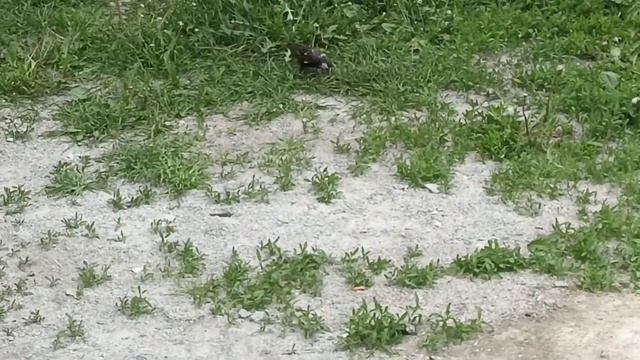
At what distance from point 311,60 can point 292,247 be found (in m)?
1.76

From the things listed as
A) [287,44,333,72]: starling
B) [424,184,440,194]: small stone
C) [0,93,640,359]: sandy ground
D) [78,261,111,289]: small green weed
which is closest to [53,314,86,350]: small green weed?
[0,93,640,359]: sandy ground

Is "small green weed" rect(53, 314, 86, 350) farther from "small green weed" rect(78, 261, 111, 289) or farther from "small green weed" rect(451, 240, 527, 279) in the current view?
"small green weed" rect(451, 240, 527, 279)

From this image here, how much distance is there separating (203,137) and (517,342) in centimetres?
214

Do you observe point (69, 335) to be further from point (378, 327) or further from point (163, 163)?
point (163, 163)

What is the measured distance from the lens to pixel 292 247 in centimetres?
472

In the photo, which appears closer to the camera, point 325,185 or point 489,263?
point 489,263

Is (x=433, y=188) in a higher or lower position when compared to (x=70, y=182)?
higher

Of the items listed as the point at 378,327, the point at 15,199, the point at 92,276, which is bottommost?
the point at 15,199

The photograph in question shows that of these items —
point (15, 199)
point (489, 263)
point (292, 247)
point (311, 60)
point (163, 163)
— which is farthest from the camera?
point (311, 60)

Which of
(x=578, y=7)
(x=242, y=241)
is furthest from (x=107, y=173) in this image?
(x=578, y=7)

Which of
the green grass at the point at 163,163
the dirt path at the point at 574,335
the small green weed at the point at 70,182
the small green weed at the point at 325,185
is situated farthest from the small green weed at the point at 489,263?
the small green weed at the point at 70,182

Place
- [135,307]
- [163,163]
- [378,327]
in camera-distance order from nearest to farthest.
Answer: [378,327]
[135,307]
[163,163]

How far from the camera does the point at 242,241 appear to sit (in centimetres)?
479

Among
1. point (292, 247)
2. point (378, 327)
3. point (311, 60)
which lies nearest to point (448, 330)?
point (378, 327)
